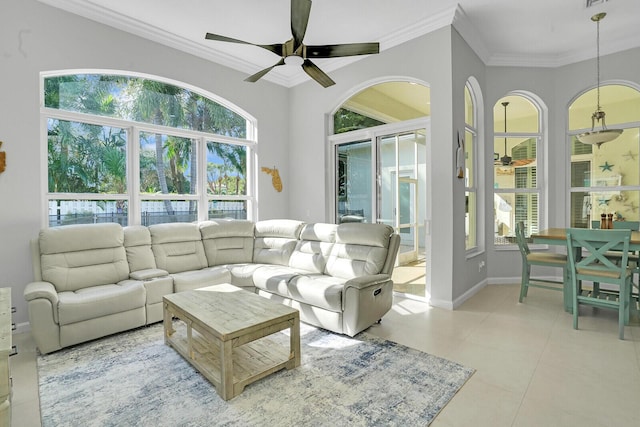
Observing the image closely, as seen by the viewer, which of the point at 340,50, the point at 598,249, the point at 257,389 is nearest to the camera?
the point at 257,389

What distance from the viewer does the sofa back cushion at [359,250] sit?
3447mm

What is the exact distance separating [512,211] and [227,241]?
175 inches

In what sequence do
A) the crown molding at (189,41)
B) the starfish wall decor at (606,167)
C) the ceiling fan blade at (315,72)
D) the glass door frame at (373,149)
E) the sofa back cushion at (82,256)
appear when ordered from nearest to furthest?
the ceiling fan blade at (315,72), the sofa back cushion at (82,256), the crown molding at (189,41), the glass door frame at (373,149), the starfish wall decor at (606,167)

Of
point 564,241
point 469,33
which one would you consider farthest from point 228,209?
point 564,241

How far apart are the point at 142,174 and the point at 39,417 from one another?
2966 millimetres

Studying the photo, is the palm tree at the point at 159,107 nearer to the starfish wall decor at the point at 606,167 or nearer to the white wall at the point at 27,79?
the white wall at the point at 27,79

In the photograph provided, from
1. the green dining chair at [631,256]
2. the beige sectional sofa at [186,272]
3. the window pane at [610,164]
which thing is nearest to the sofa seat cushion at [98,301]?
the beige sectional sofa at [186,272]

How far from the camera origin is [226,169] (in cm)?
519

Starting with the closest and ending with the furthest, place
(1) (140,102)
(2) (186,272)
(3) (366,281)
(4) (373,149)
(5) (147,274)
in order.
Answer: (3) (366,281) < (5) (147,274) < (2) (186,272) < (1) (140,102) < (4) (373,149)

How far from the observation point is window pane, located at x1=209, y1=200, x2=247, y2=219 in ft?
16.5

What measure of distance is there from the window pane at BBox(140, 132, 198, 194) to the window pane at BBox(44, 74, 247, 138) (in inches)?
9.4

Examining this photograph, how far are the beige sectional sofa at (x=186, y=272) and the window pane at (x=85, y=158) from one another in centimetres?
60

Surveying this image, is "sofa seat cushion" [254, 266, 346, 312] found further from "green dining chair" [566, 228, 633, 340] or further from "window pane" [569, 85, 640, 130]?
"window pane" [569, 85, 640, 130]

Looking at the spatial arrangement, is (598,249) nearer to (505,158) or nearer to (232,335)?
(505,158)
